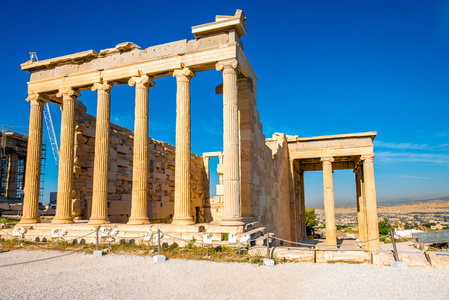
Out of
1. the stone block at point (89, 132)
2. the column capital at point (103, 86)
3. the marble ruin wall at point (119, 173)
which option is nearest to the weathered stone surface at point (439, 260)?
the column capital at point (103, 86)

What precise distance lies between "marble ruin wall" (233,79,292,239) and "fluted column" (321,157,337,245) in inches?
123

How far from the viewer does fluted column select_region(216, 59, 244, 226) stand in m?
12.6

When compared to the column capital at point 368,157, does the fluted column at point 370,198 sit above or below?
below

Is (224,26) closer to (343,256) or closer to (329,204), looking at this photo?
(343,256)

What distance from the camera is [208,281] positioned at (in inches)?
312

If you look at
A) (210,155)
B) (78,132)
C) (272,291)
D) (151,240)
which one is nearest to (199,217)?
(210,155)

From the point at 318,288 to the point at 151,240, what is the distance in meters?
6.83

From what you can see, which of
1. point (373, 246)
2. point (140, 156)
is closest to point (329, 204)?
point (373, 246)

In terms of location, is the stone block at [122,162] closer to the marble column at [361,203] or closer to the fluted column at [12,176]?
the marble column at [361,203]

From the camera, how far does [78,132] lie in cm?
1752

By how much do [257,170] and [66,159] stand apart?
8.70 metres

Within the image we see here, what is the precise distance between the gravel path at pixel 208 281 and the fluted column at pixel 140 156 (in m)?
4.01

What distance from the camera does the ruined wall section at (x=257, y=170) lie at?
14609 mm

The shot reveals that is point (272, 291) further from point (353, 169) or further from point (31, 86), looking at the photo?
point (353, 169)
